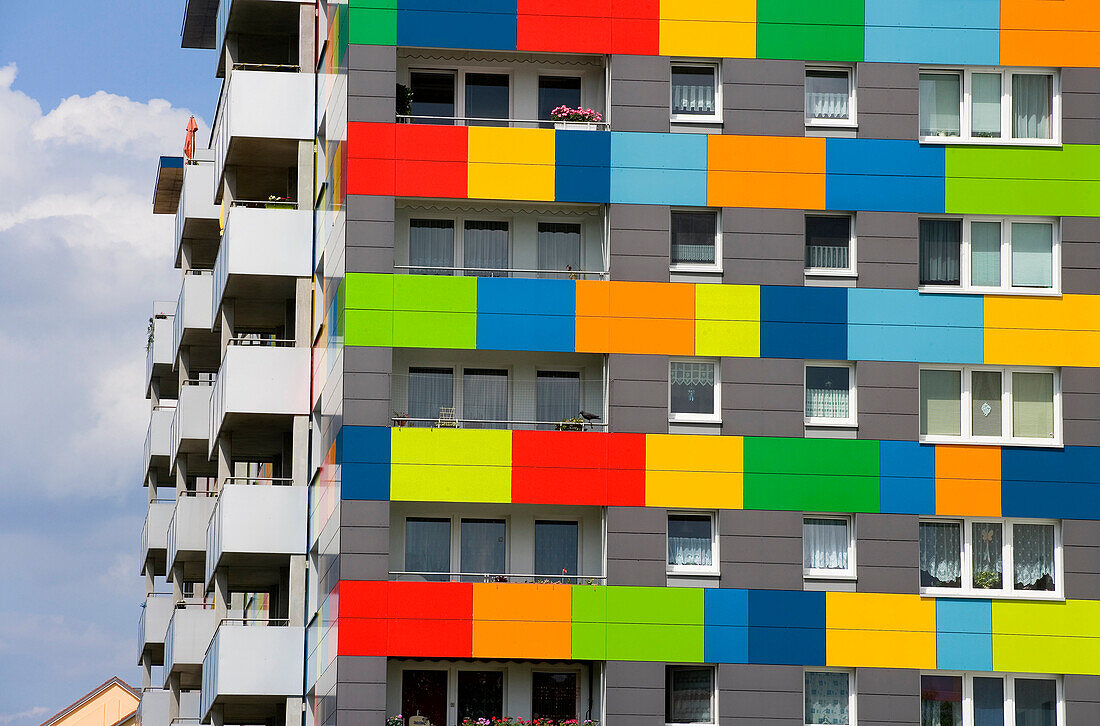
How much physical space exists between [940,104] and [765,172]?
5.05 meters

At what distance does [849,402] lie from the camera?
52.6 metres

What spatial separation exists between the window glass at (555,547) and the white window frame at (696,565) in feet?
7.68

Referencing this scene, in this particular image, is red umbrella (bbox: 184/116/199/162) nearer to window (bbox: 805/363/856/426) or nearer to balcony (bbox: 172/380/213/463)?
balcony (bbox: 172/380/213/463)

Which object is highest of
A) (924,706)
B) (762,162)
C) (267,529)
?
(762,162)

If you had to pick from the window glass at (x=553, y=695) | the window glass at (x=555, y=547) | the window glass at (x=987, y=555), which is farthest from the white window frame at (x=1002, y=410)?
the window glass at (x=553, y=695)

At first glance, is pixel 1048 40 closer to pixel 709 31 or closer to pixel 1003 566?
pixel 709 31

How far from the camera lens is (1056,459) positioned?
171 feet

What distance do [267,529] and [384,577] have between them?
8379 mm

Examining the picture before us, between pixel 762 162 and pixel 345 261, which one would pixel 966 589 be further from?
pixel 345 261

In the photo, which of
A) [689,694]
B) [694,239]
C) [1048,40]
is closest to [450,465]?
[689,694]

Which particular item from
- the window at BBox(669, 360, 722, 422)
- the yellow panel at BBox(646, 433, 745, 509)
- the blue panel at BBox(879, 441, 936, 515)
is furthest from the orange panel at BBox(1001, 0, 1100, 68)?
the yellow panel at BBox(646, 433, 745, 509)

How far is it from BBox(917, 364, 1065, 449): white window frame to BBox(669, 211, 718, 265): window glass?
236 inches

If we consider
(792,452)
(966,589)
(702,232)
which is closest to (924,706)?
(966,589)

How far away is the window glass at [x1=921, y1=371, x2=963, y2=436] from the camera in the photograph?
52.5m
